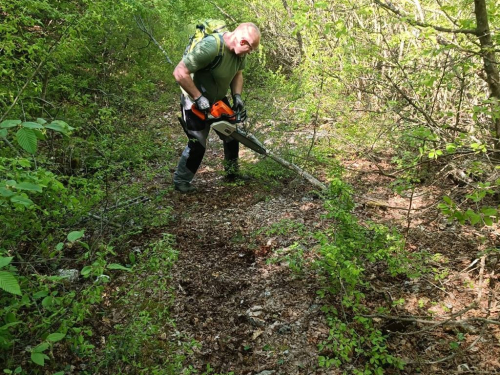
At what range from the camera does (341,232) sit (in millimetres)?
2857

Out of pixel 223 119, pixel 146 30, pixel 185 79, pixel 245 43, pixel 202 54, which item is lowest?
pixel 223 119

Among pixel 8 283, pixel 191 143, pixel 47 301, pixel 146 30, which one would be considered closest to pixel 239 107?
pixel 191 143

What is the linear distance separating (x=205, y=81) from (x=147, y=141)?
130 centimetres

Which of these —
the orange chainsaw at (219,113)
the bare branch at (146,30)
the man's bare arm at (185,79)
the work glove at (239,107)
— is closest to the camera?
the man's bare arm at (185,79)

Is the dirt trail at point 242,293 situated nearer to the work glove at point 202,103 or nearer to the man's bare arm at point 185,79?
the work glove at point 202,103

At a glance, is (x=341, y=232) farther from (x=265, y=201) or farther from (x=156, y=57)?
(x=156, y=57)

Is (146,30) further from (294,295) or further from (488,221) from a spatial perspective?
(488,221)

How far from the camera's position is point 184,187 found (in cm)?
489

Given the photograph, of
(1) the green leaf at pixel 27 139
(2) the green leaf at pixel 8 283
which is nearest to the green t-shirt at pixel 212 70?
(1) the green leaf at pixel 27 139

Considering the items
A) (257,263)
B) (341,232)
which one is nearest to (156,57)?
(257,263)

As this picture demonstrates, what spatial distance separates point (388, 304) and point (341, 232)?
2.42ft

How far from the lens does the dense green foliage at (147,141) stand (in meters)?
1.97

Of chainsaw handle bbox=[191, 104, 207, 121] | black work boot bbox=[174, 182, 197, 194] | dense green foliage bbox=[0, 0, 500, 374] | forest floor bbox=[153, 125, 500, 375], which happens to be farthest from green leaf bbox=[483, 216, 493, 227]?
black work boot bbox=[174, 182, 197, 194]

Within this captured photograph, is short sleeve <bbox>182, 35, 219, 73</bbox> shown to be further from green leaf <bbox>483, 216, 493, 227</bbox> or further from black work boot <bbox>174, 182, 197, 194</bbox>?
green leaf <bbox>483, 216, 493, 227</bbox>
